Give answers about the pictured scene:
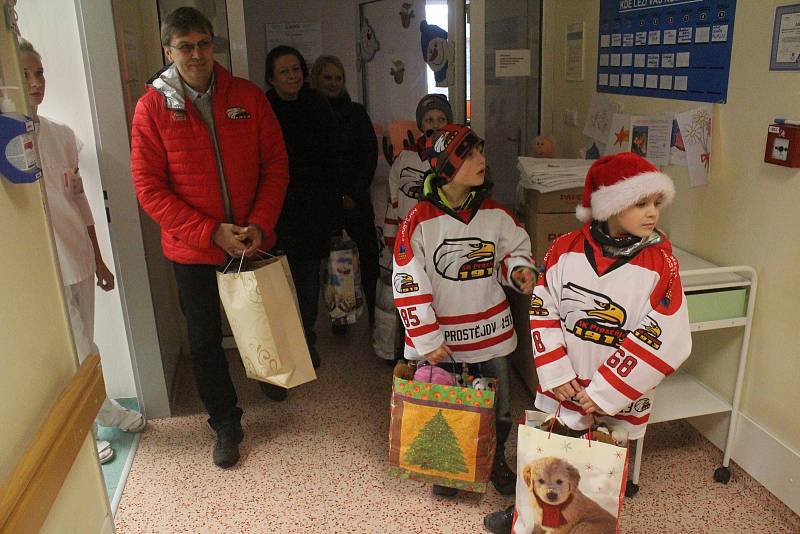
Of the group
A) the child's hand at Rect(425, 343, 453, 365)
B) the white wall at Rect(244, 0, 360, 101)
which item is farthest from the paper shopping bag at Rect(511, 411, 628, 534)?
the white wall at Rect(244, 0, 360, 101)

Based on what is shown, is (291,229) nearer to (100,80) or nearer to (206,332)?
(206,332)

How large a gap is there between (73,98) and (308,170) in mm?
901

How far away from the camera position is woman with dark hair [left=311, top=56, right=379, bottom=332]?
2.84 meters

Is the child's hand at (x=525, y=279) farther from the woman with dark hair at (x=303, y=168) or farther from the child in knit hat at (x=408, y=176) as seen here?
the woman with dark hair at (x=303, y=168)

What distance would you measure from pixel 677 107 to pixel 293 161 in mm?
1483

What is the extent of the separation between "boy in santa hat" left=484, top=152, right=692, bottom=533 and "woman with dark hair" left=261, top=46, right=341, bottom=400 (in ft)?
4.04

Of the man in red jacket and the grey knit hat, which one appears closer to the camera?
the man in red jacket

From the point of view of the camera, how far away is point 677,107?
2262 mm

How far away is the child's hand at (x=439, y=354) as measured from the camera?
6.28 ft

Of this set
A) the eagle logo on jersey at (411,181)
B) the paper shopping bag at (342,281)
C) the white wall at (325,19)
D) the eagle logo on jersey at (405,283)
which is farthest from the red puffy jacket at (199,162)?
the white wall at (325,19)

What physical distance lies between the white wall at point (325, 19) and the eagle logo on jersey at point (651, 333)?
281 cm

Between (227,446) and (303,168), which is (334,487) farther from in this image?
(303,168)

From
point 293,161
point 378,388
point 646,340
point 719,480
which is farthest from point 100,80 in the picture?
point 719,480

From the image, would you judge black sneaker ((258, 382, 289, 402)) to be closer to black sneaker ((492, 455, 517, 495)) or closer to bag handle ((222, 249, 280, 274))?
bag handle ((222, 249, 280, 274))
